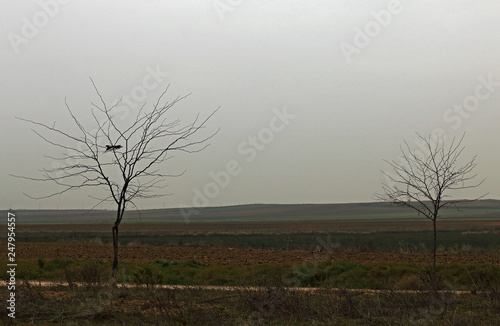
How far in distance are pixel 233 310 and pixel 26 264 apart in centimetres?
1560

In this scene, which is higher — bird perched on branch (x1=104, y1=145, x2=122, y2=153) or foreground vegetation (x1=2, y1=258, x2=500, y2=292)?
bird perched on branch (x1=104, y1=145, x2=122, y2=153)

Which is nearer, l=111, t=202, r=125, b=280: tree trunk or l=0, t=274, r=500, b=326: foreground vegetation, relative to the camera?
l=0, t=274, r=500, b=326: foreground vegetation

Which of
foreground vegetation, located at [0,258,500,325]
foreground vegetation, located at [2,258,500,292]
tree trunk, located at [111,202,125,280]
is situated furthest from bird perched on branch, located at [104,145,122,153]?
foreground vegetation, located at [2,258,500,292]

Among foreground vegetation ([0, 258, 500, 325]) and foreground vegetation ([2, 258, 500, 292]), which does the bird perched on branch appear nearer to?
foreground vegetation ([0, 258, 500, 325])

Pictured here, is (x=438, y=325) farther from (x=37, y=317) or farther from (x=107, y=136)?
(x=107, y=136)

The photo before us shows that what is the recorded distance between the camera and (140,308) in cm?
1263

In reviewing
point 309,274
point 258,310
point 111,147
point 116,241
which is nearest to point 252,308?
point 258,310

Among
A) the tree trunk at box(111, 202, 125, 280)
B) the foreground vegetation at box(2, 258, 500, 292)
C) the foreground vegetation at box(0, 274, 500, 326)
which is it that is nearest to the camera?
the foreground vegetation at box(0, 274, 500, 326)

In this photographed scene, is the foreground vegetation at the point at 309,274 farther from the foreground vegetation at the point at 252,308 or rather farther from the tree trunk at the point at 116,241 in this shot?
the tree trunk at the point at 116,241

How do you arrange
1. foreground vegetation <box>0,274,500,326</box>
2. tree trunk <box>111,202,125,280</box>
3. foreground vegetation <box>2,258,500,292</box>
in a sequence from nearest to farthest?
foreground vegetation <box>0,274,500,326</box>
tree trunk <box>111,202,125,280</box>
foreground vegetation <box>2,258,500,292</box>

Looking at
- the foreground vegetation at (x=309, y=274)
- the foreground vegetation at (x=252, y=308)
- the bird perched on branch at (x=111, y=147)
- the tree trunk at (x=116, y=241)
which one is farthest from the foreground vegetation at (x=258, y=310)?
the foreground vegetation at (x=309, y=274)

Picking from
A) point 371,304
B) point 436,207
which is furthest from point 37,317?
point 436,207

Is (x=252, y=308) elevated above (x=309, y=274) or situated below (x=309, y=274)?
above

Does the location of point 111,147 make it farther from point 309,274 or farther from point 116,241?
point 309,274
